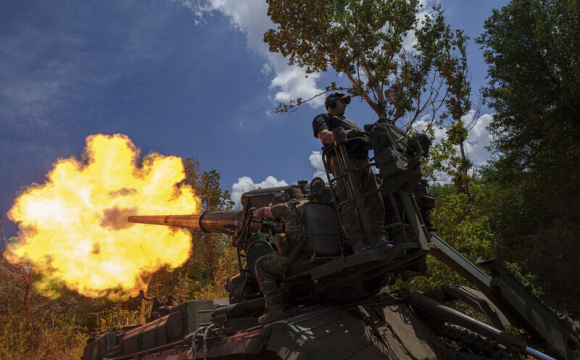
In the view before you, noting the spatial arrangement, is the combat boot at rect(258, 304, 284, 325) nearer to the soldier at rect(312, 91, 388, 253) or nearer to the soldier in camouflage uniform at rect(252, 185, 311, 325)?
the soldier in camouflage uniform at rect(252, 185, 311, 325)

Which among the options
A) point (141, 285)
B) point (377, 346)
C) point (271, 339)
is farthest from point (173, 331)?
point (141, 285)

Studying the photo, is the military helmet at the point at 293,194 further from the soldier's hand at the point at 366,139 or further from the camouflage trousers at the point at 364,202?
the soldier's hand at the point at 366,139

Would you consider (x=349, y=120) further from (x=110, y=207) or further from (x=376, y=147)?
(x=110, y=207)

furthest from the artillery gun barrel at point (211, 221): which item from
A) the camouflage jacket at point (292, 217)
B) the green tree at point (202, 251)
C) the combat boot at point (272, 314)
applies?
the green tree at point (202, 251)

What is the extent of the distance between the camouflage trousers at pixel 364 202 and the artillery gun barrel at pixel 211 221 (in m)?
3.61

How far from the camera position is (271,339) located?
442cm

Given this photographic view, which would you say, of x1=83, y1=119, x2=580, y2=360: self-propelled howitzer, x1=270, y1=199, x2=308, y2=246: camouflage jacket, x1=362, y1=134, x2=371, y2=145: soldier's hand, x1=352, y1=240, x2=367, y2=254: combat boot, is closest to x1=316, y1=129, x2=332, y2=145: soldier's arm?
x1=83, y1=119, x2=580, y2=360: self-propelled howitzer

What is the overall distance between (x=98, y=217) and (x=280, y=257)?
1090cm

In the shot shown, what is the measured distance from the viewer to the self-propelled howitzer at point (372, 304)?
447 cm

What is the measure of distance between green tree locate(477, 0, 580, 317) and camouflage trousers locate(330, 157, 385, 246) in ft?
45.4

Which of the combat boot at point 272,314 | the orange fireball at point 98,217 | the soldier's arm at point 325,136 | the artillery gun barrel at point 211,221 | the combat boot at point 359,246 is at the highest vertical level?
the orange fireball at point 98,217

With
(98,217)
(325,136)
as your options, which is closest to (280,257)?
(325,136)

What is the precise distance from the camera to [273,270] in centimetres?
540

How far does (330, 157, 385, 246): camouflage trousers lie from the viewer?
4.79 metres
